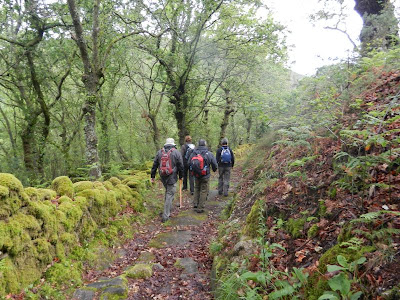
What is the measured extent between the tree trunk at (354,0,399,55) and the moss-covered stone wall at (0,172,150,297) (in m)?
7.86

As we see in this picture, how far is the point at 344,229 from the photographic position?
2.70m

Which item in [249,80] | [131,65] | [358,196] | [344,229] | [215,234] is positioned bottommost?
[215,234]

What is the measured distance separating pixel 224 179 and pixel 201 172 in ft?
8.39

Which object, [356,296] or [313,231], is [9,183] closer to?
[313,231]

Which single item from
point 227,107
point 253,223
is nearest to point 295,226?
point 253,223

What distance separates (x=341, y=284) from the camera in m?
2.03

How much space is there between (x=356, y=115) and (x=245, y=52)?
1010 centimetres

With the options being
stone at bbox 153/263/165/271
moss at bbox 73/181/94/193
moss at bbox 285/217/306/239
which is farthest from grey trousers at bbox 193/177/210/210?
moss at bbox 285/217/306/239

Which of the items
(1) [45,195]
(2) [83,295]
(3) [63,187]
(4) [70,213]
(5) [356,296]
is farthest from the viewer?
(3) [63,187]

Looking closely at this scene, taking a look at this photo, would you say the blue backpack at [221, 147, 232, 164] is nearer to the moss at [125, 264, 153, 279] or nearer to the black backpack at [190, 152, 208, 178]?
the black backpack at [190, 152, 208, 178]

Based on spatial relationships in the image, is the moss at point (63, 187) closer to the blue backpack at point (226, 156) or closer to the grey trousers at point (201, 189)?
the grey trousers at point (201, 189)

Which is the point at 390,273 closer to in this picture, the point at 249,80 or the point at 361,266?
the point at 361,266

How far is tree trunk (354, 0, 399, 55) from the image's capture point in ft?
23.3

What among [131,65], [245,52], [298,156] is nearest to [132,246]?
[298,156]
